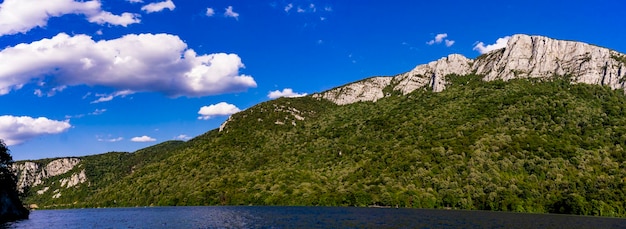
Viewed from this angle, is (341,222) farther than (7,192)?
No

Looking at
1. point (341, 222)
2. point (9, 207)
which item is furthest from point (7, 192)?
point (341, 222)

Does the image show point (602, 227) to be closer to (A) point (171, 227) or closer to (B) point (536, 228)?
(B) point (536, 228)

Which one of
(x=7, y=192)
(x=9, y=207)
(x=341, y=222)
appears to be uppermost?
(x=7, y=192)

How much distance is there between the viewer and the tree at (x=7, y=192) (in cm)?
13245

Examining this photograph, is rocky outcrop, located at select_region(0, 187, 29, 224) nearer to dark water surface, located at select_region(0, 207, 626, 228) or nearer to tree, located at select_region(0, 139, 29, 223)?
tree, located at select_region(0, 139, 29, 223)

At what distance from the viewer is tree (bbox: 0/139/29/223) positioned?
13245 centimetres

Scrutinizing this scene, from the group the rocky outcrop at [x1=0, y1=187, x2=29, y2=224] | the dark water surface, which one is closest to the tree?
the rocky outcrop at [x1=0, y1=187, x2=29, y2=224]

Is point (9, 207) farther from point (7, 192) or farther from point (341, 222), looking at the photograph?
point (341, 222)

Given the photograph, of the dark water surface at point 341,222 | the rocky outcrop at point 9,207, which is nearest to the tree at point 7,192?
the rocky outcrop at point 9,207

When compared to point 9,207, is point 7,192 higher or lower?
higher

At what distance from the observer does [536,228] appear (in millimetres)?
99375

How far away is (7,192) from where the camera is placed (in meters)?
135

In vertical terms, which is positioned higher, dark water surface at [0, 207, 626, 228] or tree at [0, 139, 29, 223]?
tree at [0, 139, 29, 223]

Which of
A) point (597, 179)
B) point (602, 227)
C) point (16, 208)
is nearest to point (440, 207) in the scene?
point (597, 179)
